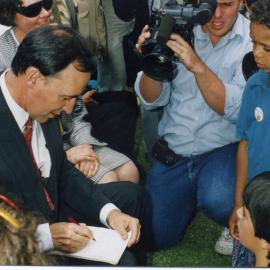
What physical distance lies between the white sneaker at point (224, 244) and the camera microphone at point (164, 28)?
99cm

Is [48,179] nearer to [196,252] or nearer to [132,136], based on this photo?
[132,136]

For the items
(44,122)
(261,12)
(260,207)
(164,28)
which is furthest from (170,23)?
(260,207)

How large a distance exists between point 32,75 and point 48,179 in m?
0.40

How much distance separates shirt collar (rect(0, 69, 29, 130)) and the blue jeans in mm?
914

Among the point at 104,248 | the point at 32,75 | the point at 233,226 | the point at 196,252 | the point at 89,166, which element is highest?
the point at 32,75

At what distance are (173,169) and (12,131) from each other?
0.97 meters

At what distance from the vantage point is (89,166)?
2477 mm

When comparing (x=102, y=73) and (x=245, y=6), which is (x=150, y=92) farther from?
(x=102, y=73)

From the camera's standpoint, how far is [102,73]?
3.47 metres

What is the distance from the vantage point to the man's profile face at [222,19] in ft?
7.77

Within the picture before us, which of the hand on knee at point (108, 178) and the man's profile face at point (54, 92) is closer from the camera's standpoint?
the man's profile face at point (54, 92)

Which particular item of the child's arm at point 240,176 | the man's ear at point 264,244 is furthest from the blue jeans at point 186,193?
the man's ear at point 264,244

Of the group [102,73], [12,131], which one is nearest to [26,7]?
[12,131]

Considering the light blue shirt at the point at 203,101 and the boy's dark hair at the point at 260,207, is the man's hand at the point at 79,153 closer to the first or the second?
the light blue shirt at the point at 203,101
